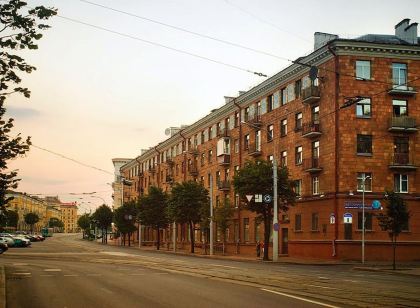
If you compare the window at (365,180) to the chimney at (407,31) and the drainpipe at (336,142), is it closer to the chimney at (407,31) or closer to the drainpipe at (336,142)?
the drainpipe at (336,142)

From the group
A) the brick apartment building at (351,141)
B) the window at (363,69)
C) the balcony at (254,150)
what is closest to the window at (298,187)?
the brick apartment building at (351,141)

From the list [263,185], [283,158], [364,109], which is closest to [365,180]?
[364,109]

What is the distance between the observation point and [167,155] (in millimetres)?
85938

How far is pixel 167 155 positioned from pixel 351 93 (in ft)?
157

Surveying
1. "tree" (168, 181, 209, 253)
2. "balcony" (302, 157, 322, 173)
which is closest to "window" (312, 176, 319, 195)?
"balcony" (302, 157, 322, 173)

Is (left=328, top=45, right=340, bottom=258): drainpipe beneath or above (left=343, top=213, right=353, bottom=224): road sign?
above

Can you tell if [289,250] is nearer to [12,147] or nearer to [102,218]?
[12,147]

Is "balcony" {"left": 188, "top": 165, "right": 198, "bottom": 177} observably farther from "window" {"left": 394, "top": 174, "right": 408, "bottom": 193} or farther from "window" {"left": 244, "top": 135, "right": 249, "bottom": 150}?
"window" {"left": 394, "top": 174, "right": 408, "bottom": 193}

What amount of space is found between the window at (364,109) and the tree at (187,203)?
69.3 ft

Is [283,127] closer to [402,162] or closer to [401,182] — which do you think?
[402,162]

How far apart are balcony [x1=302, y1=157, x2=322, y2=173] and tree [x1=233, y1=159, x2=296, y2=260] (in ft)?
6.25

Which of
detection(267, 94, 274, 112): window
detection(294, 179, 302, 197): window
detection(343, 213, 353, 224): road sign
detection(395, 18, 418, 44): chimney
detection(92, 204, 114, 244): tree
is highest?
detection(395, 18, 418, 44): chimney

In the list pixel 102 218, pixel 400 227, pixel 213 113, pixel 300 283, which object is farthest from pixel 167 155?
pixel 300 283

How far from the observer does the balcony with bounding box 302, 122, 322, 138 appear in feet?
141
